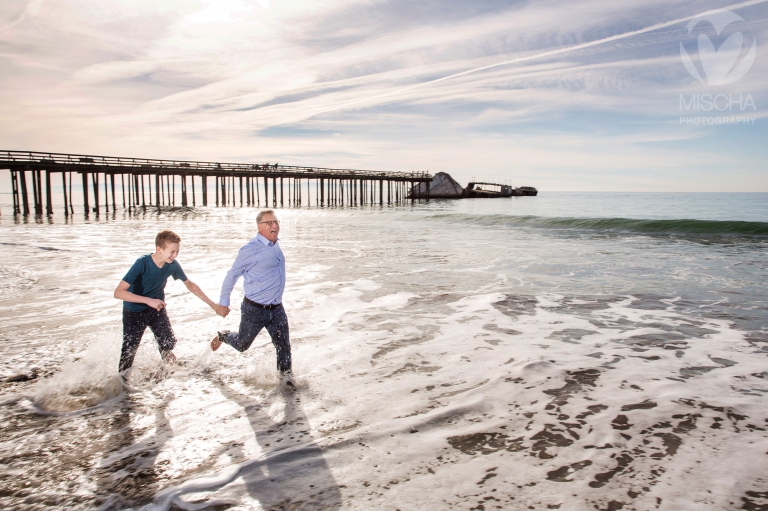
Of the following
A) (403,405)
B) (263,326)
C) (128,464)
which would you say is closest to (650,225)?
(403,405)

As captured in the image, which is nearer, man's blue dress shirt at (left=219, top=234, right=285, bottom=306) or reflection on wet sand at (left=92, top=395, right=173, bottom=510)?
reflection on wet sand at (left=92, top=395, right=173, bottom=510)

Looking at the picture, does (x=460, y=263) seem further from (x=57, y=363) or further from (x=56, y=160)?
(x=56, y=160)

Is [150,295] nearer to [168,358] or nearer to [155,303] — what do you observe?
[155,303]

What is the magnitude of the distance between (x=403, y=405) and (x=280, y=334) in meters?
1.38

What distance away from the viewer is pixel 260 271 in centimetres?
426

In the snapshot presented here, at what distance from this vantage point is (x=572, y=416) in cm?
379

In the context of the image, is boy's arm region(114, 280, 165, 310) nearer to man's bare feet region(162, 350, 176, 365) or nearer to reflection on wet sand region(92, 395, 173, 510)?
man's bare feet region(162, 350, 176, 365)

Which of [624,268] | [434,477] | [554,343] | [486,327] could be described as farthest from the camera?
[624,268]

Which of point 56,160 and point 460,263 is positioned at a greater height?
point 56,160

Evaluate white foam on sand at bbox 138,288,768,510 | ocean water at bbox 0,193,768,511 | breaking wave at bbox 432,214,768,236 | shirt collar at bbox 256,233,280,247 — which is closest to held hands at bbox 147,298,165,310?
ocean water at bbox 0,193,768,511

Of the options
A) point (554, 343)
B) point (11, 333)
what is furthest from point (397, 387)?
point (11, 333)

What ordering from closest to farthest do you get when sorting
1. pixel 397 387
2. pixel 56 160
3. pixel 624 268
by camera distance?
pixel 397 387
pixel 624 268
pixel 56 160

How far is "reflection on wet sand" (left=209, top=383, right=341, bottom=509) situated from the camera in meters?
2.72

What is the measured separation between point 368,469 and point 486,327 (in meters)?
3.84
